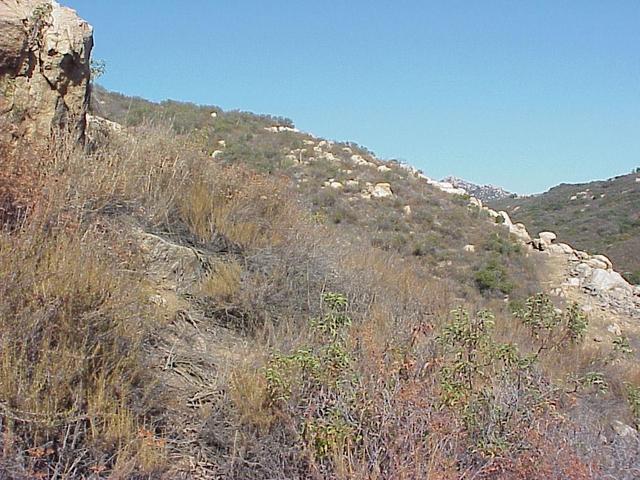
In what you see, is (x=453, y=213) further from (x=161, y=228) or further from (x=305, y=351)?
(x=305, y=351)

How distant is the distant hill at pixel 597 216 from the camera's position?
27.8 m

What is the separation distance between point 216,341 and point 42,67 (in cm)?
295

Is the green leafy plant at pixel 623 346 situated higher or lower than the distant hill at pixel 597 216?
lower

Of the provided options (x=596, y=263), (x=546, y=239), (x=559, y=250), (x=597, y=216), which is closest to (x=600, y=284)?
(x=596, y=263)

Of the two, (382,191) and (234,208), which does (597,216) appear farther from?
(234,208)

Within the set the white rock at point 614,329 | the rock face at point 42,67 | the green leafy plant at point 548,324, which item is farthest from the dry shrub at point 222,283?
the white rock at point 614,329

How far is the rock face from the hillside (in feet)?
0.06

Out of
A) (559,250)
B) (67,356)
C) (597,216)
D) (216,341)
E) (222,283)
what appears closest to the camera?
(67,356)

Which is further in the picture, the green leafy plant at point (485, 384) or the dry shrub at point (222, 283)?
the dry shrub at point (222, 283)

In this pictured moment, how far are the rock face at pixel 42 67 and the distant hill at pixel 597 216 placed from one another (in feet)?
65.8

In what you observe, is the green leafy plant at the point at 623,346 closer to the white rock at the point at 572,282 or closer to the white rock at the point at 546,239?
the white rock at the point at 572,282

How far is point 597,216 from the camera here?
1387 inches

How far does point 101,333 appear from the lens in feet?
10.7

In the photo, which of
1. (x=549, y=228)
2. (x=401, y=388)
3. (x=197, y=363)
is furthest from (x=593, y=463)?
(x=549, y=228)
